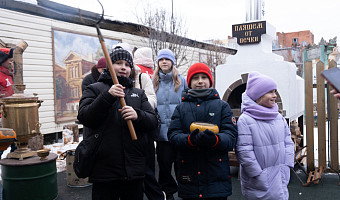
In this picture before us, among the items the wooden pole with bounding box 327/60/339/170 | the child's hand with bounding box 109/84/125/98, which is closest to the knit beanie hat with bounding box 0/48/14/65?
the child's hand with bounding box 109/84/125/98

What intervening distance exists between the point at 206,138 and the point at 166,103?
152 cm

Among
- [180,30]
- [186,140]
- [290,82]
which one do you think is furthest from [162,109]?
[180,30]

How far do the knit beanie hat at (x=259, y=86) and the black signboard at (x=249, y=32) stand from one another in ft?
11.7

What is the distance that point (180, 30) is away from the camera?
12375 millimetres

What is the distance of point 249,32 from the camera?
20.8 feet

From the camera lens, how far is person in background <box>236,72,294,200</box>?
2.67m

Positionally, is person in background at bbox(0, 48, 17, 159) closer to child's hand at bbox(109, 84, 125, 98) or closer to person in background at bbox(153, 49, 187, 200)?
person in background at bbox(153, 49, 187, 200)

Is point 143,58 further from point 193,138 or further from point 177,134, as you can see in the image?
Result: point 193,138

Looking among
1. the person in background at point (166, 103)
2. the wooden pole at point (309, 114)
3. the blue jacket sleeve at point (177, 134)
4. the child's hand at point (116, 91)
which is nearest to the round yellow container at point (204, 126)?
the blue jacket sleeve at point (177, 134)

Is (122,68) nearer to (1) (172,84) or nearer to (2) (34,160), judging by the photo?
(1) (172,84)

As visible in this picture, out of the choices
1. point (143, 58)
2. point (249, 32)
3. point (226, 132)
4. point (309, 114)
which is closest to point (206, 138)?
point (226, 132)

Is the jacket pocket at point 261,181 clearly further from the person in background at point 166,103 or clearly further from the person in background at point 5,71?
the person in background at point 5,71

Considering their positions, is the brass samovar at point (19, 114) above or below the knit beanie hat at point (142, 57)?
below

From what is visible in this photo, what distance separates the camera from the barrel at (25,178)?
3738 mm
